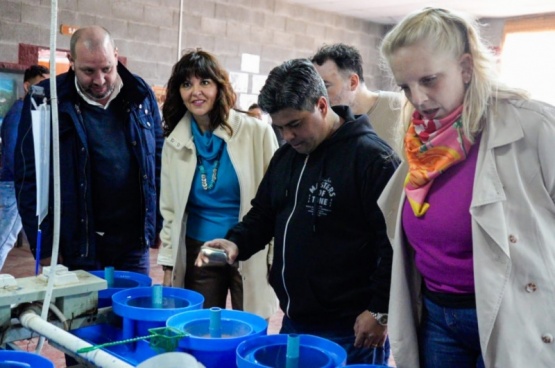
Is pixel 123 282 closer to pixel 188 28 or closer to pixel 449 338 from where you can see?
pixel 449 338

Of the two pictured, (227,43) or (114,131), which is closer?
(114,131)

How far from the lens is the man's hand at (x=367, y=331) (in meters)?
1.32

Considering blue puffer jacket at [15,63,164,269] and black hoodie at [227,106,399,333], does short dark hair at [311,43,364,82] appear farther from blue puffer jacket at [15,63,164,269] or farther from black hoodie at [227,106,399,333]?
black hoodie at [227,106,399,333]

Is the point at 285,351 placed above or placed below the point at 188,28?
below

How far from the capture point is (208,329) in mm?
1219

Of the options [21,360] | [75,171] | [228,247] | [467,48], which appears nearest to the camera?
[21,360]

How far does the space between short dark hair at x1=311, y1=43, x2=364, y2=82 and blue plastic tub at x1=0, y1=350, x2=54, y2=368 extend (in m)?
1.65

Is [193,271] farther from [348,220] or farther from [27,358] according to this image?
[27,358]

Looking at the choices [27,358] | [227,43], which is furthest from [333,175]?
[227,43]

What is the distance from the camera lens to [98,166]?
75.0 inches

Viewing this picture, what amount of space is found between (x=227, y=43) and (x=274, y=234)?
186 inches

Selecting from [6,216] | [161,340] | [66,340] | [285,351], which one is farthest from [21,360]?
[6,216]

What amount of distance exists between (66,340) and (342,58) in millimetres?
→ 1588

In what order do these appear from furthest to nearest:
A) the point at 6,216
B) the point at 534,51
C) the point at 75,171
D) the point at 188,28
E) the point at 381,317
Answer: the point at 534,51 → the point at 188,28 → the point at 6,216 → the point at 75,171 → the point at 381,317
